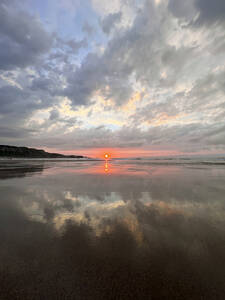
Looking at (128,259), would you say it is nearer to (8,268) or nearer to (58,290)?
(58,290)

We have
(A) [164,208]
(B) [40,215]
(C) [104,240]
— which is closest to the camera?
(C) [104,240]

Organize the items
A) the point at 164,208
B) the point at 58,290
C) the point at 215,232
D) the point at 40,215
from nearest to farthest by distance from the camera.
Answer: the point at 58,290 → the point at 215,232 → the point at 40,215 → the point at 164,208

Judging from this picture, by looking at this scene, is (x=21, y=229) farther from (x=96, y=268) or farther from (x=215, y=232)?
(x=215, y=232)

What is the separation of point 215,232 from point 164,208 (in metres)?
1.77

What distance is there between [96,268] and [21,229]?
2.60 meters

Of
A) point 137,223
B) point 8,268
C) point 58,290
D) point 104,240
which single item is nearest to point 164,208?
point 137,223

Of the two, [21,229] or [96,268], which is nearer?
[96,268]

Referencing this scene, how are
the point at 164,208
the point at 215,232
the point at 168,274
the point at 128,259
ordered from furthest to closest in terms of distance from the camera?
1. the point at 164,208
2. the point at 215,232
3. the point at 128,259
4. the point at 168,274

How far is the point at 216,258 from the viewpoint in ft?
8.61

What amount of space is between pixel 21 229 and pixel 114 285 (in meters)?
3.03

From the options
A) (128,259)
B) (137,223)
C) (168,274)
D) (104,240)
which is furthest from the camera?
(137,223)

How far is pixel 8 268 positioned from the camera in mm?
2354

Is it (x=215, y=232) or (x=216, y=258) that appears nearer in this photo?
(x=216, y=258)

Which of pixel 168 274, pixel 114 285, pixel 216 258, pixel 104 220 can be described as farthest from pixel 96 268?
pixel 216 258
